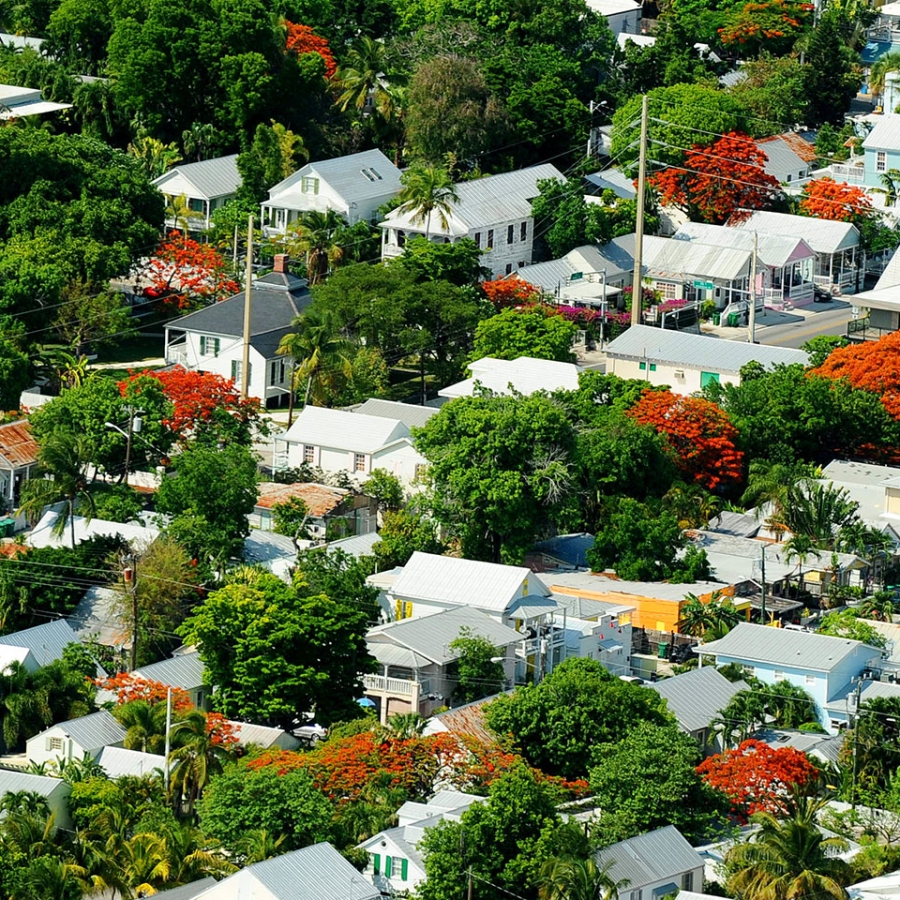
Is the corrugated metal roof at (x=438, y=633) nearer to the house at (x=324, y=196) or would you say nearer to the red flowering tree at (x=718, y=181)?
the house at (x=324, y=196)

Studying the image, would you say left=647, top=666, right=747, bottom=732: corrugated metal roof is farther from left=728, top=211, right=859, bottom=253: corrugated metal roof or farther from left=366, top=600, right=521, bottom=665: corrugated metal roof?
left=728, top=211, right=859, bottom=253: corrugated metal roof

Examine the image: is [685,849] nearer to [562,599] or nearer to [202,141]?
[562,599]

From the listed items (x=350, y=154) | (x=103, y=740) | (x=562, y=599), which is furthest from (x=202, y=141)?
(x=103, y=740)

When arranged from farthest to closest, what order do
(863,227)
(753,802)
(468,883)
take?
1. (863,227)
2. (753,802)
3. (468,883)

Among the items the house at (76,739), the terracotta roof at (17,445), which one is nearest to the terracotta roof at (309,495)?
the terracotta roof at (17,445)

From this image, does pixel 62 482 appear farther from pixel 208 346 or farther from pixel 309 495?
pixel 208 346
